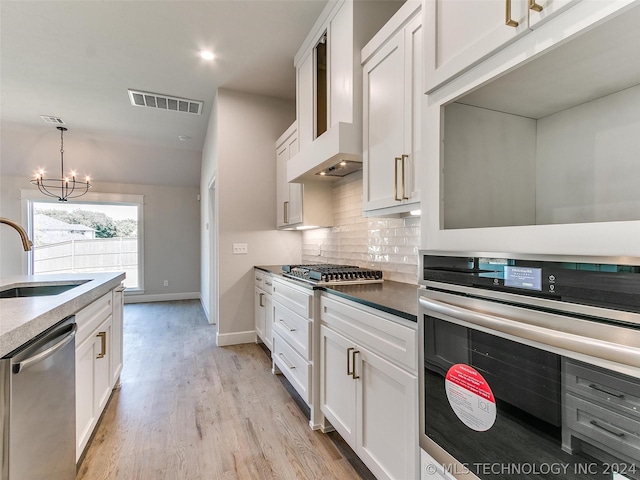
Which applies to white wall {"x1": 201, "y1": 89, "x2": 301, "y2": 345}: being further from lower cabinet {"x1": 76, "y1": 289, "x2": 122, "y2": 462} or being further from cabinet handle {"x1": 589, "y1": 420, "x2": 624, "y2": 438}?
cabinet handle {"x1": 589, "y1": 420, "x2": 624, "y2": 438}

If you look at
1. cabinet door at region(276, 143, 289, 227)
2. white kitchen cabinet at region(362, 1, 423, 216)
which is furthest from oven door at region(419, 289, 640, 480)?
cabinet door at region(276, 143, 289, 227)

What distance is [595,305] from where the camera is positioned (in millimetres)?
653

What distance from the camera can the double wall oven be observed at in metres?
0.61

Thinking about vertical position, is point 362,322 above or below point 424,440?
above

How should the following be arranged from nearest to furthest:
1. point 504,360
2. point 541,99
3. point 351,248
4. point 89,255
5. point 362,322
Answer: point 504,360 < point 541,99 < point 362,322 < point 351,248 < point 89,255

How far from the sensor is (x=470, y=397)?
914 mm

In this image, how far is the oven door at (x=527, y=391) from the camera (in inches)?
24.2

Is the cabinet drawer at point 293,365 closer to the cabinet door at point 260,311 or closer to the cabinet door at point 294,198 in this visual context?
the cabinet door at point 260,311

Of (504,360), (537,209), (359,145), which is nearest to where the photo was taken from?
(504,360)

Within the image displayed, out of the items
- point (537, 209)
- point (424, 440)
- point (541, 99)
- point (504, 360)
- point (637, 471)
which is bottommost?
point (424, 440)

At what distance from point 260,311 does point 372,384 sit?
7.36 ft

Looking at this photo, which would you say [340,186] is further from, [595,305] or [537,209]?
[595,305]

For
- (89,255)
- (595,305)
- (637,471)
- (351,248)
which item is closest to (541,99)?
(595,305)

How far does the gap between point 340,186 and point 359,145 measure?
983 mm
